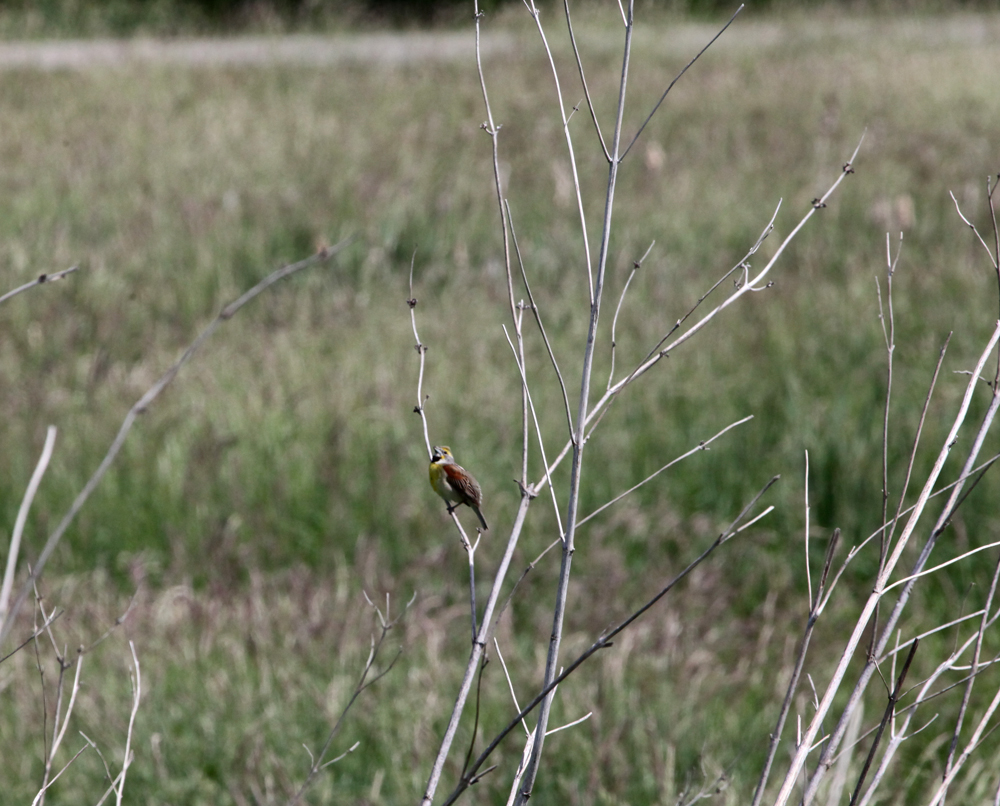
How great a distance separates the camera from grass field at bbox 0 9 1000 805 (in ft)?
8.66

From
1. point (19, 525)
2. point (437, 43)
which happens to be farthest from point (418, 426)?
point (437, 43)

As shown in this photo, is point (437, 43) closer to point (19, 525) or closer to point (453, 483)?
point (453, 483)

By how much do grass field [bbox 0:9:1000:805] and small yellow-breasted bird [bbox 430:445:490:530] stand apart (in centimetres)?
38

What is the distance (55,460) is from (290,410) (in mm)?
890

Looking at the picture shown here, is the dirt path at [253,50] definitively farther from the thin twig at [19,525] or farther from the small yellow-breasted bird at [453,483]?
the thin twig at [19,525]

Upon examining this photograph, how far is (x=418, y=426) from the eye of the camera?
4090 mm

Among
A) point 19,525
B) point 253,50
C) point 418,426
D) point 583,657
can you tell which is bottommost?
point 418,426

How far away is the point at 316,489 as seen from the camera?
12.3 ft

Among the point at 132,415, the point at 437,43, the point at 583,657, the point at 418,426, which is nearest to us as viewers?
the point at 132,415

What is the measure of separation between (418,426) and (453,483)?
8.37 ft

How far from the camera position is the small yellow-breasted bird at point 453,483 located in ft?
4.95

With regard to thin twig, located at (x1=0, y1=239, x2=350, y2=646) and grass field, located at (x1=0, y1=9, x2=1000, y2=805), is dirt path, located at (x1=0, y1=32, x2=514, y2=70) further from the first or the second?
thin twig, located at (x1=0, y1=239, x2=350, y2=646)

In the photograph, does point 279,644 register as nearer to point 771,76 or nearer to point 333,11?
point 771,76

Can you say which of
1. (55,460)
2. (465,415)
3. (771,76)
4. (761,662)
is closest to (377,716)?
(761,662)
